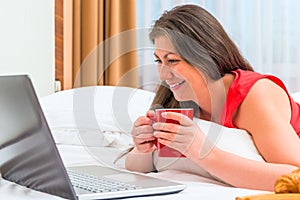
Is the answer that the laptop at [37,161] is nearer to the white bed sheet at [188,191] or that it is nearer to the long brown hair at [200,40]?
the white bed sheet at [188,191]

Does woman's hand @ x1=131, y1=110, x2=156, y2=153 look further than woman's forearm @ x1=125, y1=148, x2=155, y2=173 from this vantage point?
No

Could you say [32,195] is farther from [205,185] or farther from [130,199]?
[205,185]

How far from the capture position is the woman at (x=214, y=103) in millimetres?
1227

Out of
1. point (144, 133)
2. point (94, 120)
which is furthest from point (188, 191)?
point (94, 120)

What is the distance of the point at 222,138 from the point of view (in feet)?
4.27

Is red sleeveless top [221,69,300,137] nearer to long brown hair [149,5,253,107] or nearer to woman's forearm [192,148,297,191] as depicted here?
long brown hair [149,5,253,107]

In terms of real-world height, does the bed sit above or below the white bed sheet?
below

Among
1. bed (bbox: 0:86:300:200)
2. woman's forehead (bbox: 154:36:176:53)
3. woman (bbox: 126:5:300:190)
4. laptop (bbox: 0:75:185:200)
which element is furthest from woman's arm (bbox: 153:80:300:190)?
bed (bbox: 0:86:300:200)

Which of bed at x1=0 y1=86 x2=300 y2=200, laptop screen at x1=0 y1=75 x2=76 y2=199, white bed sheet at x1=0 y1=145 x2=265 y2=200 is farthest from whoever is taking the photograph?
bed at x1=0 y1=86 x2=300 y2=200

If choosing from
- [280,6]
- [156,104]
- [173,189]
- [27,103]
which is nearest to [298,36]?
[280,6]

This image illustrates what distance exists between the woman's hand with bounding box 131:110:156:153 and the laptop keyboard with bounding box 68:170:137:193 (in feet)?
0.57

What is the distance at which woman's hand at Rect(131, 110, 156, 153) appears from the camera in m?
1.32

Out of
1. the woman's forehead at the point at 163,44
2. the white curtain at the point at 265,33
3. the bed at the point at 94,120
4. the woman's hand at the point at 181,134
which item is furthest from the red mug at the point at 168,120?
the white curtain at the point at 265,33

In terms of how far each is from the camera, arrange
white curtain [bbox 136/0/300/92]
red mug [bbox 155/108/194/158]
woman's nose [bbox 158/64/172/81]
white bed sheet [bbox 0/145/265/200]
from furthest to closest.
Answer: white curtain [bbox 136/0/300/92], woman's nose [bbox 158/64/172/81], red mug [bbox 155/108/194/158], white bed sheet [bbox 0/145/265/200]
